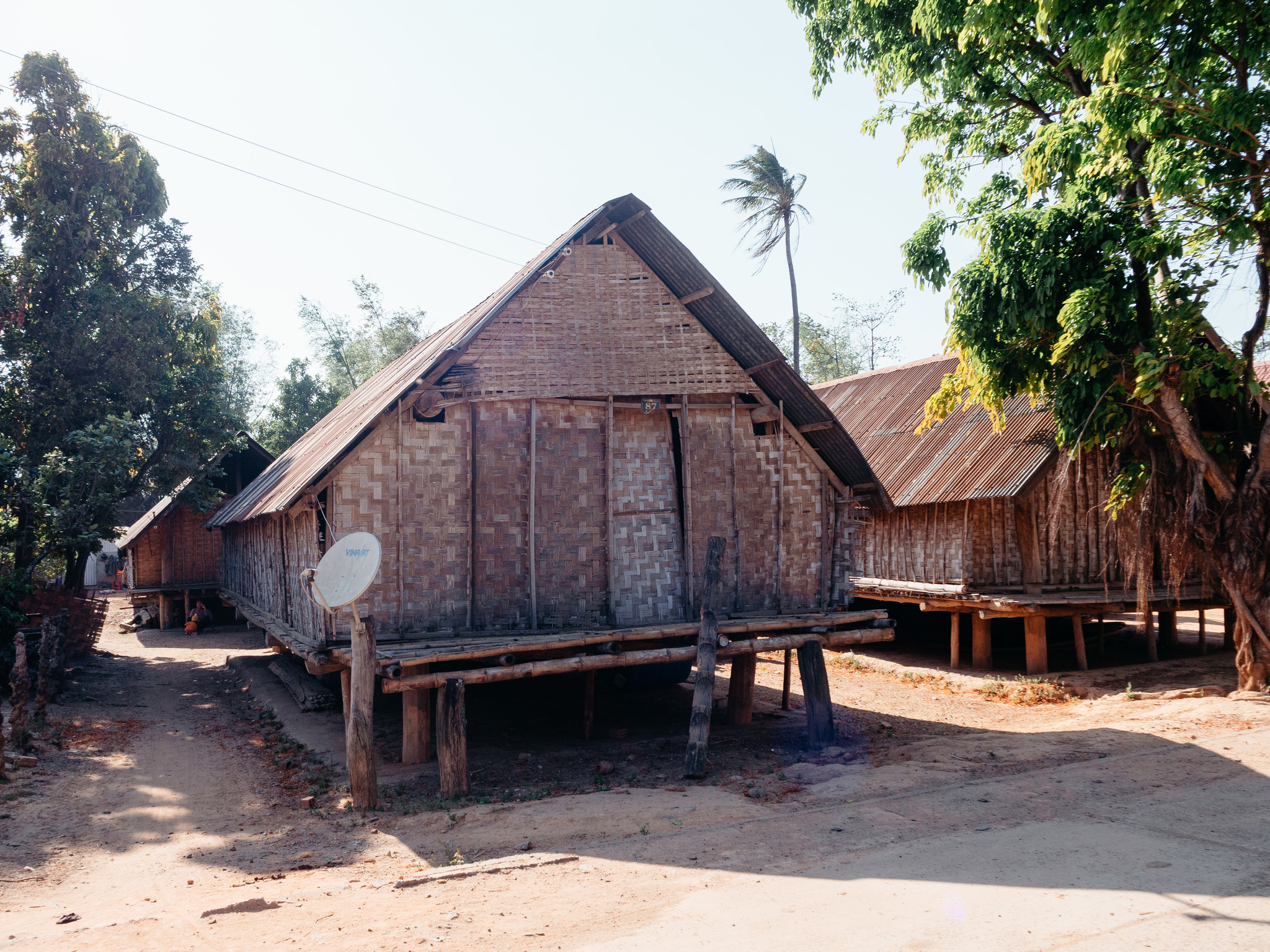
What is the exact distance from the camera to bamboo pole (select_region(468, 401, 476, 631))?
27.9ft

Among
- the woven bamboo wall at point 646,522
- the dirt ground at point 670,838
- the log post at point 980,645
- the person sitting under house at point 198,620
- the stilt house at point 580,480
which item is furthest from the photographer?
the person sitting under house at point 198,620

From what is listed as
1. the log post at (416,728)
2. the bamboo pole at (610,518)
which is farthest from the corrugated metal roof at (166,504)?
the bamboo pole at (610,518)

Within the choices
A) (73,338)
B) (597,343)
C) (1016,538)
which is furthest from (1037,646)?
(73,338)

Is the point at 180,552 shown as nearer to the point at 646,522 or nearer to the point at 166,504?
the point at 166,504

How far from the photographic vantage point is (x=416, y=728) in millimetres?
8859

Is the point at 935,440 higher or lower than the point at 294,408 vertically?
lower

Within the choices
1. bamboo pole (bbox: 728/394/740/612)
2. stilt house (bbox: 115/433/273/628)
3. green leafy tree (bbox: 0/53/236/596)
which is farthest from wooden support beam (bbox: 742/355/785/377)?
stilt house (bbox: 115/433/273/628)

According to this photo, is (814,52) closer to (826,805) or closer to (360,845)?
(826,805)

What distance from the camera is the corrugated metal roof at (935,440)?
1356cm

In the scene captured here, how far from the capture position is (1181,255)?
10.1 m

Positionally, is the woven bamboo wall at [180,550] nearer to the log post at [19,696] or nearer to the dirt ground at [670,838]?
the dirt ground at [670,838]

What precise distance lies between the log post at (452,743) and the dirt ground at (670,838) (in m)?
0.28

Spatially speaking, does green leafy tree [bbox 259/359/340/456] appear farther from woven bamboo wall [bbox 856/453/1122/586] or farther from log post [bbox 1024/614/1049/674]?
log post [bbox 1024/614/1049/674]

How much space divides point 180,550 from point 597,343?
1729cm
